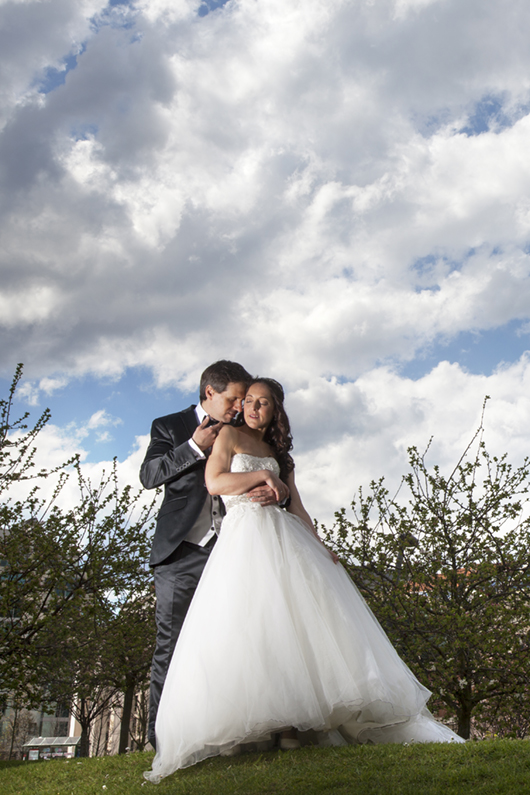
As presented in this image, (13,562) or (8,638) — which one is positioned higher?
(13,562)

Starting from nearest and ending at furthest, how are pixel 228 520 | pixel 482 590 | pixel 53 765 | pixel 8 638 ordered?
1. pixel 228 520
2. pixel 53 765
3. pixel 8 638
4. pixel 482 590

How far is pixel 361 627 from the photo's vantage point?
13.9 feet

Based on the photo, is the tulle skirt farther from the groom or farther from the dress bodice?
the groom

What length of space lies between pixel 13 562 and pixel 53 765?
19.9 ft

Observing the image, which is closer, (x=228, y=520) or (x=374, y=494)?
(x=228, y=520)

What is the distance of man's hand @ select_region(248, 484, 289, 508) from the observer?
4676mm

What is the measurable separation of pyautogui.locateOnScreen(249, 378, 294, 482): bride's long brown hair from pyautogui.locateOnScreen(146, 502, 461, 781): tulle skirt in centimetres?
70

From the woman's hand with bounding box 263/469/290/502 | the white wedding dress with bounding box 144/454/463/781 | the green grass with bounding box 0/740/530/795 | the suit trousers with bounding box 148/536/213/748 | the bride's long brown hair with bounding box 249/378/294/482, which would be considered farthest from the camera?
the bride's long brown hair with bounding box 249/378/294/482

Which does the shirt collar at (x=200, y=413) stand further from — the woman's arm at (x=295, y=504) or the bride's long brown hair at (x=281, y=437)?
the woman's arm at (x=295, y=504)

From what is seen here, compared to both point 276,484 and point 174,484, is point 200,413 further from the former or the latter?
point 276,484

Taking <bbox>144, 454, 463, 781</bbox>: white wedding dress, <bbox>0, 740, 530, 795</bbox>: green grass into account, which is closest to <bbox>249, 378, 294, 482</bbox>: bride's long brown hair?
<bbox>144, 454, 463, 781</bbox>: white wedding dress

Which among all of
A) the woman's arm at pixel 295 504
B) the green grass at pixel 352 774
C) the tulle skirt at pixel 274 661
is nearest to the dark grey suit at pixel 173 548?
the tulle skirt at pixel 274 661

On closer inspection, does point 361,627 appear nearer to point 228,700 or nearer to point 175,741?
point 228,700

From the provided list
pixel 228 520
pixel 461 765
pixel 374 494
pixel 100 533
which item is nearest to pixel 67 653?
pixel 100 533
